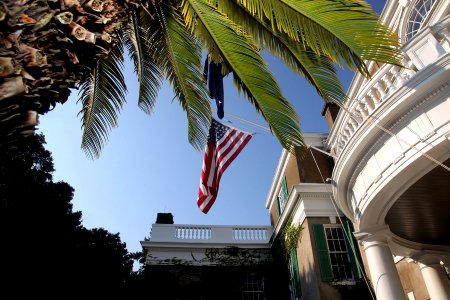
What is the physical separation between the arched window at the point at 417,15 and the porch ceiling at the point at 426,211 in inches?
209

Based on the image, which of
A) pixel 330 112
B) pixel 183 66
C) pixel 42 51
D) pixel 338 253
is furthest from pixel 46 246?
pixel 330 112

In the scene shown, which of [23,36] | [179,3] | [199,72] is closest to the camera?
[23,36]

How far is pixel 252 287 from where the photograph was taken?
56.8 feet

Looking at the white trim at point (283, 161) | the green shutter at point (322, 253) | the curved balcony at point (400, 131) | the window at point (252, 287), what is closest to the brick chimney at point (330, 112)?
the white trim at point (283, 161)

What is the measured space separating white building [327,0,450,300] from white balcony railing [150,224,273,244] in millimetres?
10022

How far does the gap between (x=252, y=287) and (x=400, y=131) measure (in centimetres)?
1368

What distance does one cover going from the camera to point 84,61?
2.65 meters

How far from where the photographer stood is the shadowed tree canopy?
206cm

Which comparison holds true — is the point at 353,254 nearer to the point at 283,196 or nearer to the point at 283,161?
the point at 283,196

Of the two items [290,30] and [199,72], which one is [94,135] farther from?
[290,30]

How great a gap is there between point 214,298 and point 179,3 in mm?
15384

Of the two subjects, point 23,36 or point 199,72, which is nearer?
point 23,36

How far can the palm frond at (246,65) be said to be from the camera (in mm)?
4523

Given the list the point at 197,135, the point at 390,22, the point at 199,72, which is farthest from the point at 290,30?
the point at 390,22
